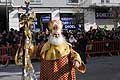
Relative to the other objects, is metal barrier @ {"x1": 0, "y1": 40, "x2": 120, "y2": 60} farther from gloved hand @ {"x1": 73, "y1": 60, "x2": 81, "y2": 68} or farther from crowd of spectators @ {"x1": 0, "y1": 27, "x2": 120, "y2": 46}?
gloved hand @ {"x1": 73, "y1": 60, "x2": 81, "y2": 68}

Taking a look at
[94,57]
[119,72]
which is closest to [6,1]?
[94,57]

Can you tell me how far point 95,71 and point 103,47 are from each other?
6.52 m

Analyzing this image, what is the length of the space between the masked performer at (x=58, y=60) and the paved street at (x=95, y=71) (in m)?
6.94

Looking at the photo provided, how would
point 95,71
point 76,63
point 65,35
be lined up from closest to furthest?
1. point 76,63
2. point 95,71
3. point 65,35

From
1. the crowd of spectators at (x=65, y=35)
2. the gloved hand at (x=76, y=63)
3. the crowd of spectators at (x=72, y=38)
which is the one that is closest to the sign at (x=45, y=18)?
the crowd of spectators at (x=72, y=38)

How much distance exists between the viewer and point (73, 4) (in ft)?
133

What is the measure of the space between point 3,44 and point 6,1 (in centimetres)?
1751

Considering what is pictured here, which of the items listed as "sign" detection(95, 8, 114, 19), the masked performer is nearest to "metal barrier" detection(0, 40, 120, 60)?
the masked performer

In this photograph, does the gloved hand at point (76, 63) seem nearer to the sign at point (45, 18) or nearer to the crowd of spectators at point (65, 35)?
the crowd of spectators at point (65, 35)

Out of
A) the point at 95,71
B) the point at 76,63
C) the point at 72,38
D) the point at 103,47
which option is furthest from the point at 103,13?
the point at 76,63

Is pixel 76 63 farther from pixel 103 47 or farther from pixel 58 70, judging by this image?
pixel 103 47

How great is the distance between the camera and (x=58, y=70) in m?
7.47

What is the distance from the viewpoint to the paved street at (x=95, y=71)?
14.8 metres

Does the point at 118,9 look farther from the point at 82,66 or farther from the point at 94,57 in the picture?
the point at 82,66
